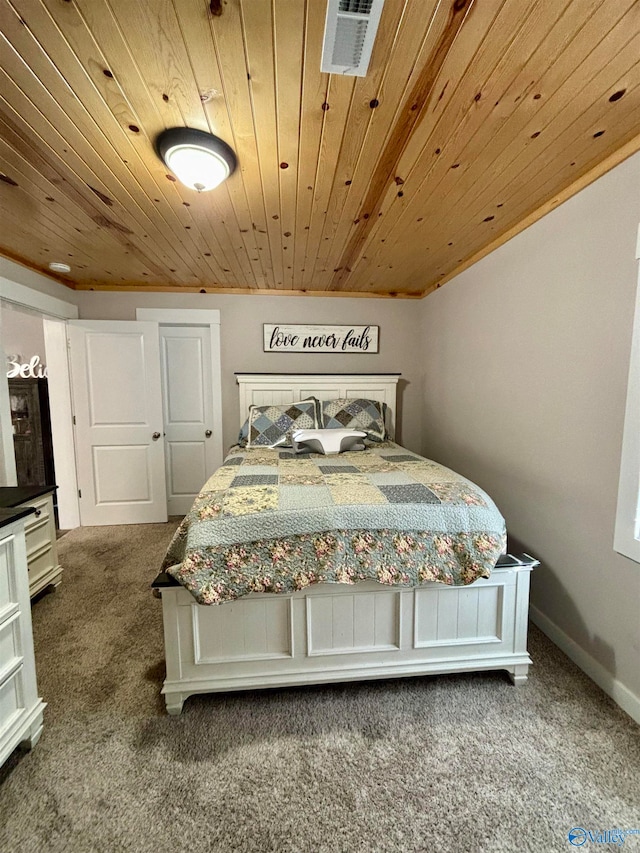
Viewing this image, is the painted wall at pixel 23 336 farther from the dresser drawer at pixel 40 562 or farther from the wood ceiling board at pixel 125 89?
the wood ceiling board at pixel 125 89

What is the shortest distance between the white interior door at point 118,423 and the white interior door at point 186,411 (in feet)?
0.58

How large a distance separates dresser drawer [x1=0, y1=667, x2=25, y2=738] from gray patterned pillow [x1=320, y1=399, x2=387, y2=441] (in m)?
2.31

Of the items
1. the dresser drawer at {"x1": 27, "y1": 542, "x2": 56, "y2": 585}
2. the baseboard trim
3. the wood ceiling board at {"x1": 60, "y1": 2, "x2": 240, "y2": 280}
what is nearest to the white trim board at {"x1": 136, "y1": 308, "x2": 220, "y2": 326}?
the wood ceiling board at {"x1": 60, "y1": 2, "x2": 240, "y2": 280}

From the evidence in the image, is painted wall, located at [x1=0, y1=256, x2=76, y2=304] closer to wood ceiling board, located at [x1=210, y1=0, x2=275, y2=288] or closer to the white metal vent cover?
wood ceiling board, located at [x1=210, y1=0, x2=275, y2=288]

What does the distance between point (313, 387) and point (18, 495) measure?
237 centimetres

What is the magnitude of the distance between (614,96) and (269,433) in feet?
8.25

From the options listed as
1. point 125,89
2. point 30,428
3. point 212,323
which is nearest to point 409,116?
point 125,89

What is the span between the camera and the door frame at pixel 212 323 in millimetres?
3312

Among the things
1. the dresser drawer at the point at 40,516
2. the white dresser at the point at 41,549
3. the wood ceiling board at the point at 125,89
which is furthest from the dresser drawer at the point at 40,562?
the wood ceiling board at the point at 125,89

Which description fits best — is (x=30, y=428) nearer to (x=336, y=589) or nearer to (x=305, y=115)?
(x=336, y=589)

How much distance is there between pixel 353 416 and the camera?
3.11 metres

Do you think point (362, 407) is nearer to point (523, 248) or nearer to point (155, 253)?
point (523, 248)

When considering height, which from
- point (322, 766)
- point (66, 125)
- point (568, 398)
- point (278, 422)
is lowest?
point (322, 766)

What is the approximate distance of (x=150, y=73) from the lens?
3.60 ft
